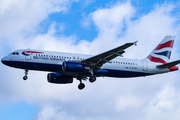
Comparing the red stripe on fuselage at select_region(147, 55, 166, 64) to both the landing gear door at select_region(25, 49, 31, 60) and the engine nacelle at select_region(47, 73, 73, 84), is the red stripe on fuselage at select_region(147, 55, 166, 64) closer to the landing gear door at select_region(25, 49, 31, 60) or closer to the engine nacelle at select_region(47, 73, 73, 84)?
the engine nacelle at select_region(47, 73, 73, 84)

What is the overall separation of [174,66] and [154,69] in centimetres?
284

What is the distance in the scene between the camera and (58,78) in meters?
41.8

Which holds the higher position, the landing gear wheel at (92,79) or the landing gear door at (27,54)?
the landing gear door at (27,54)

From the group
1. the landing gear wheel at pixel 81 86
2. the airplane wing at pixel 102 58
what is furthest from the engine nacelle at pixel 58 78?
the airplane wing at pixel 102 58

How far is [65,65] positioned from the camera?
118 feet

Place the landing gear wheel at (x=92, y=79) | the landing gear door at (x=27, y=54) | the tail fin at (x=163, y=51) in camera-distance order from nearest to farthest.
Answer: the landing gear door at (x=27, y=54)
the landing gear wheel at (x=92, y=79)
the tail fin at (x=163, y=51)

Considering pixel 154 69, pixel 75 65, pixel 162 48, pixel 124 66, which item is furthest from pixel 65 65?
pixel 162 48

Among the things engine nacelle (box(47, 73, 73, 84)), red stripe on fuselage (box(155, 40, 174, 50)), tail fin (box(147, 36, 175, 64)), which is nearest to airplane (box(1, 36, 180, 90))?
engine nacelle (box(47, 73, 73, 84))

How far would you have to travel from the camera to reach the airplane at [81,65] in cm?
3659

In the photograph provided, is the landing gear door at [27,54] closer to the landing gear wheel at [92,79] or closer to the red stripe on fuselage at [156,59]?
the landing gear wheel at [92,79]

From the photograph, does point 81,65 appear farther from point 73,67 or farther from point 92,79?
point 92,79

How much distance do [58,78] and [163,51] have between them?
1654 cm

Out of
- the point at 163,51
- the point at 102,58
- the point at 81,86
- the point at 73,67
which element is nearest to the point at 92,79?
the point at 102,58

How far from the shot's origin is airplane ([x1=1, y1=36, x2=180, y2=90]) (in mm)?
36594
